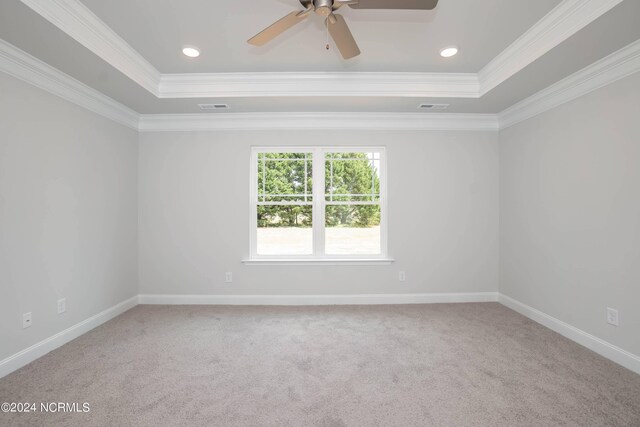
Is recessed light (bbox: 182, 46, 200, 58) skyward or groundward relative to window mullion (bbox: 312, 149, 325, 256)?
skyward

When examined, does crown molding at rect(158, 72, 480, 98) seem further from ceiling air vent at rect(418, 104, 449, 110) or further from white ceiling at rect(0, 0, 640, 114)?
ceiling air vent at rect(418, 104, 449, 110)

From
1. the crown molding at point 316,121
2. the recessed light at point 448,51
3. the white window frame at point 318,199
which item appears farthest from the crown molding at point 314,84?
the white window frame at point 318,199

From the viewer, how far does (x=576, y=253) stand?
9.43 ft

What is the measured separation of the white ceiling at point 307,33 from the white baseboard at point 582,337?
8.82 feet

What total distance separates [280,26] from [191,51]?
1.26m

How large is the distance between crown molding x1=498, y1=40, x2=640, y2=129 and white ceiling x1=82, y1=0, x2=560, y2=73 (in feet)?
2.43

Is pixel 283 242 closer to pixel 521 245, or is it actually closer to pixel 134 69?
pixel 134 69

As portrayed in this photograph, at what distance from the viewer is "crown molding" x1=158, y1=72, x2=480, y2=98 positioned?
318 cm

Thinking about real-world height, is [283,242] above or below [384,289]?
above

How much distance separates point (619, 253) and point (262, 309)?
353 cm

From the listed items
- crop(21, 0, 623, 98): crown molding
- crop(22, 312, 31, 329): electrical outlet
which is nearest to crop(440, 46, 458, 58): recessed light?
crop(21, 0, 623, 98): crown molding

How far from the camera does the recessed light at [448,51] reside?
2.69 meters

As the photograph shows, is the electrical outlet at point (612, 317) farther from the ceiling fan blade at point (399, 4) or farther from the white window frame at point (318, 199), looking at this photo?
the ceiling fan blade at point (399, 4)

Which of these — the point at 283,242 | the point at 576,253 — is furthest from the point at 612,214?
the point at 283,242
